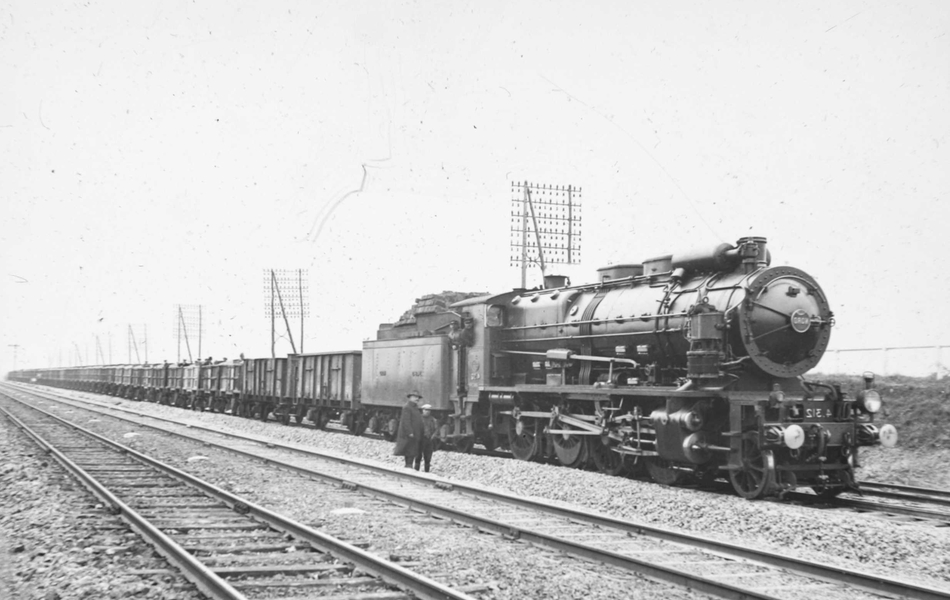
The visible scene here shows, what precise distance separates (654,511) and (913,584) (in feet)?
14.0

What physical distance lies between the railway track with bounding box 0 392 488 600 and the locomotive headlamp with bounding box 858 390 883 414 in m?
7.85

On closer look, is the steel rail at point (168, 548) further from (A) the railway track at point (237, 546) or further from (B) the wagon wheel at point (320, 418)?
(B) the wagon wheel at point (320, 418)

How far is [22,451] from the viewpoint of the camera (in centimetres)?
1812

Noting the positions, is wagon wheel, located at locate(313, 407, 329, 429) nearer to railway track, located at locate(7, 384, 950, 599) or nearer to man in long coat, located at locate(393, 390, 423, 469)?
man in long coat, located at locate(393, 390, 423, 469)

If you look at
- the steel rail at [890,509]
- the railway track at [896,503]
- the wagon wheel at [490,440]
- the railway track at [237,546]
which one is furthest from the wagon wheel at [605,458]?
the railway track at [237,546]

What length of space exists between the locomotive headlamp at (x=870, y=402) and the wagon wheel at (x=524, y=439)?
5.95m

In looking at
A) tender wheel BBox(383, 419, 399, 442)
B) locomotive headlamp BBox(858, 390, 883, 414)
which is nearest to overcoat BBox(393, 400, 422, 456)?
tender wheel BBox(383, 419, 399, 442)

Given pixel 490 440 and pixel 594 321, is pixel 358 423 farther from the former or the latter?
pixel 594 321

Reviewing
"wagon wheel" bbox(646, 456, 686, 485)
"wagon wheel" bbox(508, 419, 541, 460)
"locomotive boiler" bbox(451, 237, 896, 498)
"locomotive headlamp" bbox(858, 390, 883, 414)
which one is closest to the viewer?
"locomotive boiler" bbox(451, 237, 896, 498)

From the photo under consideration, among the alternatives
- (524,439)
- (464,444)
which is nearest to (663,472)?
(524,439)

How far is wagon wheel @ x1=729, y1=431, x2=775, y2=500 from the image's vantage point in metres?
10.8

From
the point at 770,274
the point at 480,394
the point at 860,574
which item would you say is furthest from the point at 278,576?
the point at 480,394

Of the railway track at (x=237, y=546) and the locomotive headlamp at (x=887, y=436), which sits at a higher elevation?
the locomotive headlamp at (x=887, y=436)

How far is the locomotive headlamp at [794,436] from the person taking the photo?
10.7 metres
